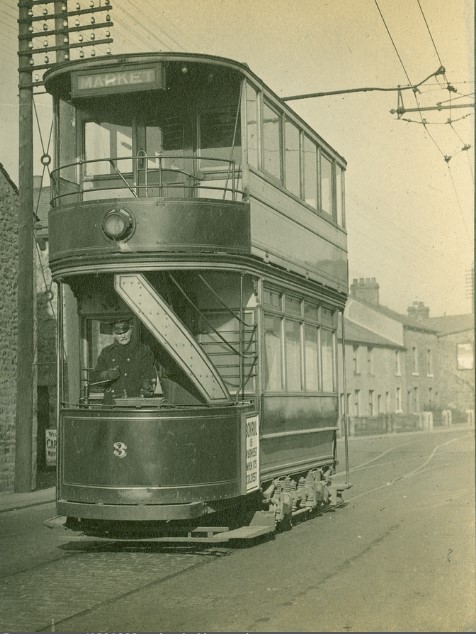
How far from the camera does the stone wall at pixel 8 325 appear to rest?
1652 cm

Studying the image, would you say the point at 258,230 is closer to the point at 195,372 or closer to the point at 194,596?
the point at 195,372

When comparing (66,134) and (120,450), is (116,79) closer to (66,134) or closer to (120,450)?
(66,134)

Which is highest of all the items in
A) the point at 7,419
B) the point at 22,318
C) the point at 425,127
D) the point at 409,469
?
the point at 425,127

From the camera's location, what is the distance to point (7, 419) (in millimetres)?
16656

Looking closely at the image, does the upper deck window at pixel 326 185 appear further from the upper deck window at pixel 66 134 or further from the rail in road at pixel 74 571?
the rail in road at pixel 74 571

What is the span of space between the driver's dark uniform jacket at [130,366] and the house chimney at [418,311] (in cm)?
5399

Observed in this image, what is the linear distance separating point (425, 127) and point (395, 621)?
8172 mm

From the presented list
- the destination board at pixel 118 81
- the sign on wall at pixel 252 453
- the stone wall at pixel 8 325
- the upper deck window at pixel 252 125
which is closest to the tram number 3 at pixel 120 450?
the sign on wall at pixel 252 453

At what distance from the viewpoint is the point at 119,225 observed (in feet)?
28.6

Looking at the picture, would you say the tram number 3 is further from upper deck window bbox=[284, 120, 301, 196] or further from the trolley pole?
the trolley pole

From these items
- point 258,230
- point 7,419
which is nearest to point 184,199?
point 258,230

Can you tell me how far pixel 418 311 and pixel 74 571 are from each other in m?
55.8

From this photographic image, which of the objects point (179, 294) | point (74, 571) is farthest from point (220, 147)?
point (74, 571)

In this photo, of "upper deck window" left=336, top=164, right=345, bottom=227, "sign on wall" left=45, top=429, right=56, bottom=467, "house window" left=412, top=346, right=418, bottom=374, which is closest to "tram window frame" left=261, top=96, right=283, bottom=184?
"upper deck window" left=336, top=164, right=345, bottom=227
